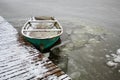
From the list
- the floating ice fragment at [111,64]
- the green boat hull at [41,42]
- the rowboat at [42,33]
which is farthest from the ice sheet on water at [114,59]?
the green boat hull at [41,42]

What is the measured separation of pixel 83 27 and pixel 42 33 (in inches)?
177

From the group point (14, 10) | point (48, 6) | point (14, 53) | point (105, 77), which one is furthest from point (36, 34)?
point (48, 6)

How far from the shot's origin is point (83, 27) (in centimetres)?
1165

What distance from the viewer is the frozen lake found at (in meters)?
7.38

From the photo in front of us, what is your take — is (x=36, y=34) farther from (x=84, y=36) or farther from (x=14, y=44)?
(x=84, y=36)

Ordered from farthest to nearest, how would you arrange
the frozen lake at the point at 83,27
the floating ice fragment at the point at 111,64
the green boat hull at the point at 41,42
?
the floating ice fragment at the point at 111,64 → the frozen lake at the point at 83,27 → the green boat hull at the point at 41,42

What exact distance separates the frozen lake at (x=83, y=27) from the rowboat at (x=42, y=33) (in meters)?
1.17

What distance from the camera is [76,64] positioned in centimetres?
761

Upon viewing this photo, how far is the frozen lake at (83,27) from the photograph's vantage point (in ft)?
24.2

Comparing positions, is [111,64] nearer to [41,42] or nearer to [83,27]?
[41,42]

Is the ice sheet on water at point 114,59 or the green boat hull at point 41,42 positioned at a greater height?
the green boat hull at point 41,42

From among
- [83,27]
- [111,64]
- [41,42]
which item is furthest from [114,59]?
[83,27]

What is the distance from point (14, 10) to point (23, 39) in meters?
7.44

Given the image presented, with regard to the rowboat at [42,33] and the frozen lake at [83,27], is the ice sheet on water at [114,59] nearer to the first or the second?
the frozen lake at [83,27]
